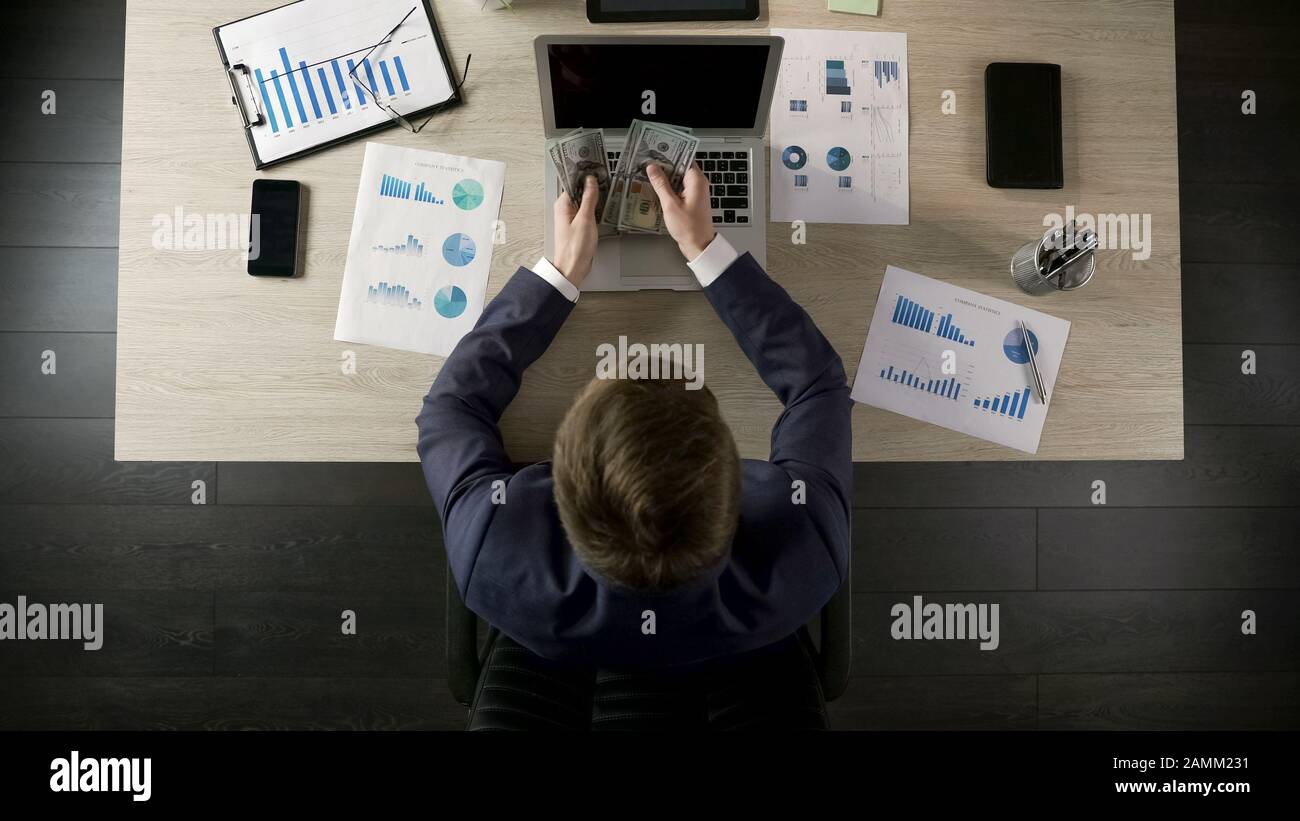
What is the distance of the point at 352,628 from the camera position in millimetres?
1699

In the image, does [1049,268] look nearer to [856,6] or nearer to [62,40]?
[856,6]

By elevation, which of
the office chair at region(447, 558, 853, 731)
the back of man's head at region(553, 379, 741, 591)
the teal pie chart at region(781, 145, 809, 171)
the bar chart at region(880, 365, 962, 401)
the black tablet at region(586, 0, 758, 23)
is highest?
the black tablet at region(586, 0, 758, 23)

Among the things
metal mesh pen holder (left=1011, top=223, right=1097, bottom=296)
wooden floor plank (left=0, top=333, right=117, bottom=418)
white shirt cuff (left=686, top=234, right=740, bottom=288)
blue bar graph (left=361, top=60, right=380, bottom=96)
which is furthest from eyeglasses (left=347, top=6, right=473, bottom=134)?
wooden floor plank (left=0, top=333, right=117, bottom=418)

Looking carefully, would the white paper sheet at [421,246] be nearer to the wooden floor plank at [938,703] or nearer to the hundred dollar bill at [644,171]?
the hundred dollar bill at [644,171]

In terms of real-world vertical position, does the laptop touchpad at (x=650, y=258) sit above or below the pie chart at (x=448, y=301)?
above

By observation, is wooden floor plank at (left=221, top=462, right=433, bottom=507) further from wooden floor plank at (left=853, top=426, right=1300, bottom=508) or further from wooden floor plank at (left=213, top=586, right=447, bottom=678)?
wooden floor plank at (left=853, top=426, right=1300, bottom=508)

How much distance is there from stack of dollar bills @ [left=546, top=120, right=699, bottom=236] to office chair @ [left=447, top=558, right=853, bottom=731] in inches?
24.0

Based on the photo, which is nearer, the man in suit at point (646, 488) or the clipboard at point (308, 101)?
the man in suit at point (646, 488)

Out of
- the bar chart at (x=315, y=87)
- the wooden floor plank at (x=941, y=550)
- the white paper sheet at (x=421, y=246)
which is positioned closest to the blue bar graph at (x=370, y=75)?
the bar chart at (x=315, y=87)

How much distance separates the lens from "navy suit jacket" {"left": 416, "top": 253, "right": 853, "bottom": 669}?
0.94m

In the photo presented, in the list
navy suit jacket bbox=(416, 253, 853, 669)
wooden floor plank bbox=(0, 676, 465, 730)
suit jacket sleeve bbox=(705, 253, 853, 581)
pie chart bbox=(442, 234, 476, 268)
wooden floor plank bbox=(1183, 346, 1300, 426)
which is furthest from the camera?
wooden floor plank bbox=(1183, 346, 1300, 426)

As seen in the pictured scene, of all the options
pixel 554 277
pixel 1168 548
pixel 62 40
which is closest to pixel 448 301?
pixel 554 277

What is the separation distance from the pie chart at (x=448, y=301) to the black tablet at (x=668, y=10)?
51cm

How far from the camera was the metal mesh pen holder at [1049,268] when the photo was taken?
3.63 feet
